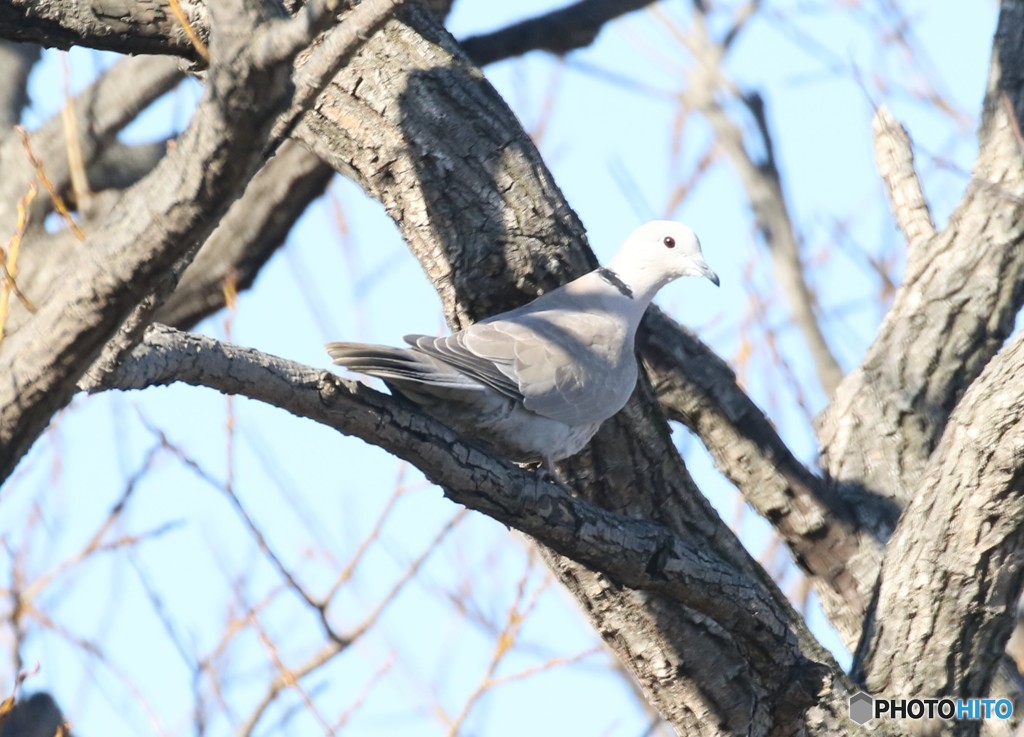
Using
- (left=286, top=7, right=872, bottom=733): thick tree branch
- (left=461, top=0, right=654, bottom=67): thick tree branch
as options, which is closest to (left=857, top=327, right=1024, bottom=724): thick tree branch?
(left=286, top=7, right=872, bottom=733): thick tree branch

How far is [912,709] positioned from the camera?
3.55m

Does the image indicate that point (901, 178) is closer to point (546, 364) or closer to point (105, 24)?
point (546, 364)

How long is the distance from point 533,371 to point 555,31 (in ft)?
7.50

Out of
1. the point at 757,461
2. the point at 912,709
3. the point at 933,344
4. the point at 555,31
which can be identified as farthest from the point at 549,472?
A: the point at 555,31

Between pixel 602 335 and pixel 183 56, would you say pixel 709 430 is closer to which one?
pixel 602 335

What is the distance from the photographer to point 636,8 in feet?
17.6

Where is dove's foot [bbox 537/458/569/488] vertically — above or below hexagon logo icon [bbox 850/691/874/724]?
above

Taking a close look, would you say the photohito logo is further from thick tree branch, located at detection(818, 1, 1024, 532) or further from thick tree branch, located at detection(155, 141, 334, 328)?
thick tree branch, located at detection(155, 141, 334, 328)

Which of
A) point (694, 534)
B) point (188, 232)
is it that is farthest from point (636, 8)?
point (188, 232)

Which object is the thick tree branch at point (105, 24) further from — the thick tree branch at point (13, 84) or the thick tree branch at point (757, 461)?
the thick tree branch at point (13, 84)

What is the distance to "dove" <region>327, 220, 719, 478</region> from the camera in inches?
126

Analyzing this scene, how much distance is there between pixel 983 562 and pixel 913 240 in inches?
59.6

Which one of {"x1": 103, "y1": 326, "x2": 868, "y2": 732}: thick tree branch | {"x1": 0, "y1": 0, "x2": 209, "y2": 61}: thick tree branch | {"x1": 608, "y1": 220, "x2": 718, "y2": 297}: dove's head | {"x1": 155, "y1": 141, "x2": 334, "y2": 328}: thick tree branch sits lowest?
{"x1": 103, "y1": 326, "x2": 868, "y2": 732}: thick tree branch

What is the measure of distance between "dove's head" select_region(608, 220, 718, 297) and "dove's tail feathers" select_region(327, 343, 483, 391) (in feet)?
3.91
